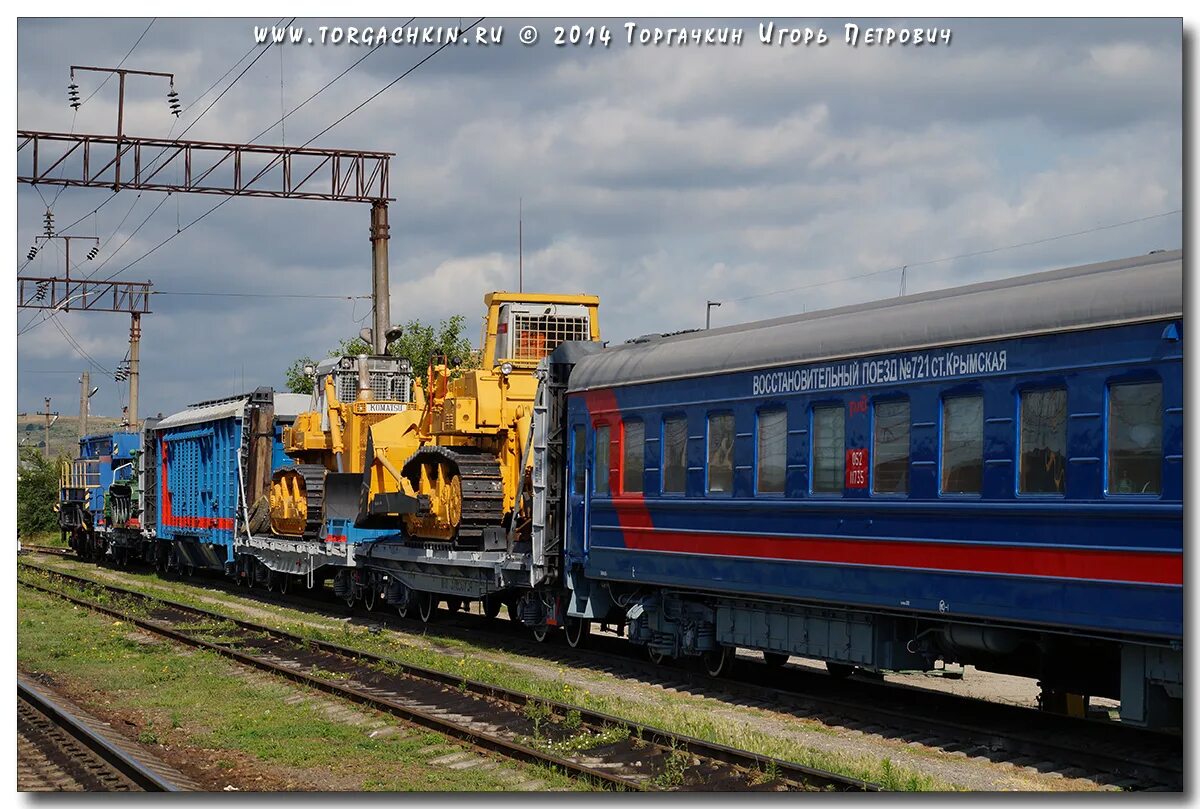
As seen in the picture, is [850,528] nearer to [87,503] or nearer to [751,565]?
[751,565]

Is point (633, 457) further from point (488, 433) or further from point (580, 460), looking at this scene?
point (488, 433)

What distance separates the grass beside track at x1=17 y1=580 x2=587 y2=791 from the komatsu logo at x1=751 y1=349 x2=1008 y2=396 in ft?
13.9

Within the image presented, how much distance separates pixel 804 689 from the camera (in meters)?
16.1

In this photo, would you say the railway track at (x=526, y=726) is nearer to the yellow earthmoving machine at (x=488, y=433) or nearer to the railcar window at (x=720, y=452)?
the yellow earthmoving machine at (x=488, y=433)

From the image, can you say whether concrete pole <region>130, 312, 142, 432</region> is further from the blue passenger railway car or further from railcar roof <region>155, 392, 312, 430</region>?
the blue passenger railway car

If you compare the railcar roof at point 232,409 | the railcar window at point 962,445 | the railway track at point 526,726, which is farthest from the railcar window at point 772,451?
the railcar roof at point 232,409

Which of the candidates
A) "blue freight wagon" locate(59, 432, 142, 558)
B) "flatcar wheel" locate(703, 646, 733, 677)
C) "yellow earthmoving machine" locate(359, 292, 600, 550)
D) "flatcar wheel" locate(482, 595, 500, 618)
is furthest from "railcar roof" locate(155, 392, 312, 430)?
"flatcar wheel" locate(703, 646, 733, 677)

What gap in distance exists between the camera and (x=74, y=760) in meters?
12.8

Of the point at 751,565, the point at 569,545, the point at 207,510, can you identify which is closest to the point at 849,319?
the point at 751,565

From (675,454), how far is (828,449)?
2596 mm

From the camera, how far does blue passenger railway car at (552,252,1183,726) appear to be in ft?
34.5

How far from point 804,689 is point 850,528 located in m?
3.42

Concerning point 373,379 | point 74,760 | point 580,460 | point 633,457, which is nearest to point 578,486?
point 580,460

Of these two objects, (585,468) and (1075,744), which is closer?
(1075,744)
